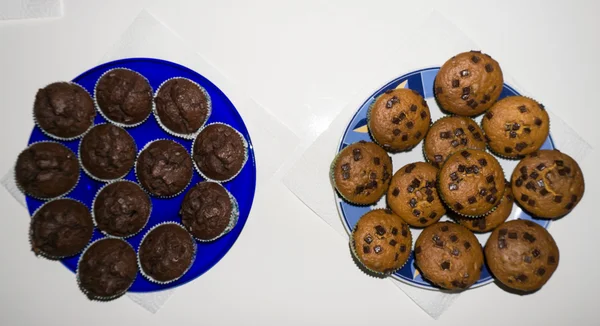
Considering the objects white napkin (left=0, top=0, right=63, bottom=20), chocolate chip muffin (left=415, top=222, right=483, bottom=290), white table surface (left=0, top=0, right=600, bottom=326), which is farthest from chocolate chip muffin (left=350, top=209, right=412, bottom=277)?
white napkin (left=0, top=0, right=63, bottom=20)

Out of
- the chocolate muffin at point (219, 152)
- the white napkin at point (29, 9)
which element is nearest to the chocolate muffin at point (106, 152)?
the chocolate muffin at point (219, 152)

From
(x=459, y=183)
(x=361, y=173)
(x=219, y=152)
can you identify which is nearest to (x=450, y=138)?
(x=459, y=183)

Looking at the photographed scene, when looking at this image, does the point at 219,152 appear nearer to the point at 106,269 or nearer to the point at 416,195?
the point at 106,269

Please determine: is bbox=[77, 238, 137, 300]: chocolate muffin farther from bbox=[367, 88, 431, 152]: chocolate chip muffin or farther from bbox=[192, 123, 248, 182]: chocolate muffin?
bbox=[367, 88, 431, 152]: chocolate chip muffin

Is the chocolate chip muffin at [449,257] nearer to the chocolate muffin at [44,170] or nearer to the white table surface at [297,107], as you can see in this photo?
the white table surface at [297,107]

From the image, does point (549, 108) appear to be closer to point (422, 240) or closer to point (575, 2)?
point (575, 2)

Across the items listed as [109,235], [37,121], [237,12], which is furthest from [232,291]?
[237,12]

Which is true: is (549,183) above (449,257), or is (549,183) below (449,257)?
above

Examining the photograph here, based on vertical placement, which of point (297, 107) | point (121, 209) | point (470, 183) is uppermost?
point (470, 183)
